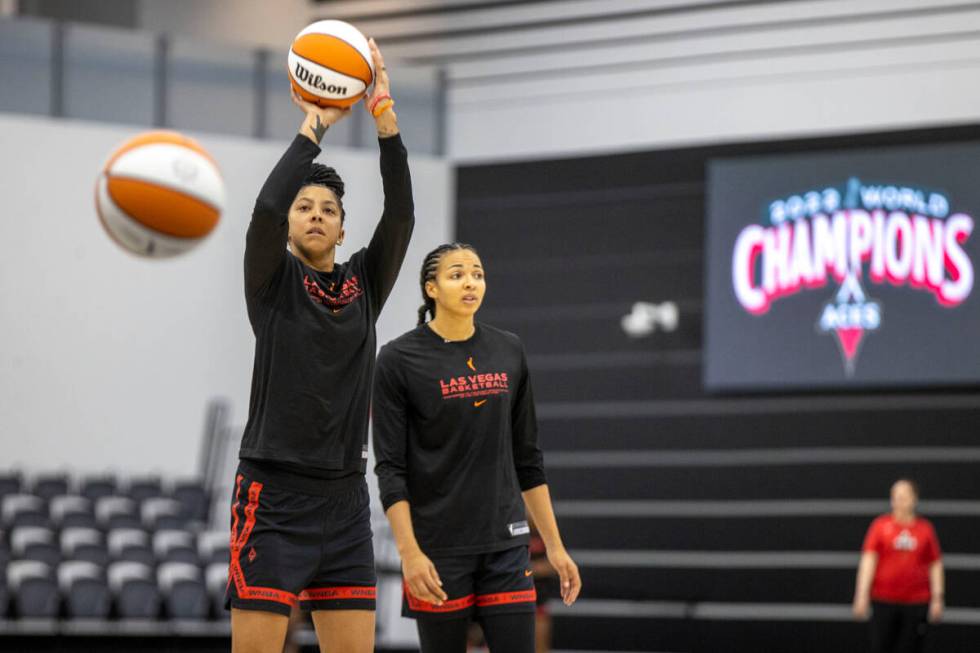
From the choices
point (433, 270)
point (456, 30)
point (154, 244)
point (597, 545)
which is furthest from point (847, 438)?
point (433, 270)

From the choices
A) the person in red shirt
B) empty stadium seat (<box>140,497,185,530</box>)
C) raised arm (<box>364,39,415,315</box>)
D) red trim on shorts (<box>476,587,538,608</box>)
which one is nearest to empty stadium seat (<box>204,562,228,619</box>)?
empty stadium seat (<box>140,497,185,530</box>)

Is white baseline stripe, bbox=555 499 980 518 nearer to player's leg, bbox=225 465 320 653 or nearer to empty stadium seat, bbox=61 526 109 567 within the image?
empty stadium seat, bbox=61 526 109 567

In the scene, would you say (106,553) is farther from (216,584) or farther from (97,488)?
(97,488)

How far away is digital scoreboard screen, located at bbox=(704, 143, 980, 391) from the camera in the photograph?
41.9ft

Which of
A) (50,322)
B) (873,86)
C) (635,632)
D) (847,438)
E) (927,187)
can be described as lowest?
(635,632)

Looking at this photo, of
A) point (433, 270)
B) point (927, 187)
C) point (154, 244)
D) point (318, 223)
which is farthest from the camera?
point (927, 187)

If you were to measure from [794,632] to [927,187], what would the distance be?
4.31 m

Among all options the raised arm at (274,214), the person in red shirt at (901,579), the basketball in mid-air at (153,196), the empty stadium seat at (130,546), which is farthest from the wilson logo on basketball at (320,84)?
the empty stadium seat at (130,546)

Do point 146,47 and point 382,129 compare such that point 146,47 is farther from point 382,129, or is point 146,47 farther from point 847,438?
point 382,129

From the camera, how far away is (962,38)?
1309cm

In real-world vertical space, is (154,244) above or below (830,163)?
below

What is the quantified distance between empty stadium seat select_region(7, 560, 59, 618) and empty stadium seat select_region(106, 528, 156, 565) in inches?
29.5

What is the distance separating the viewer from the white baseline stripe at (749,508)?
504 inches

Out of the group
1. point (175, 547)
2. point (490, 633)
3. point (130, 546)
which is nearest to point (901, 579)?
point (175, 547)
